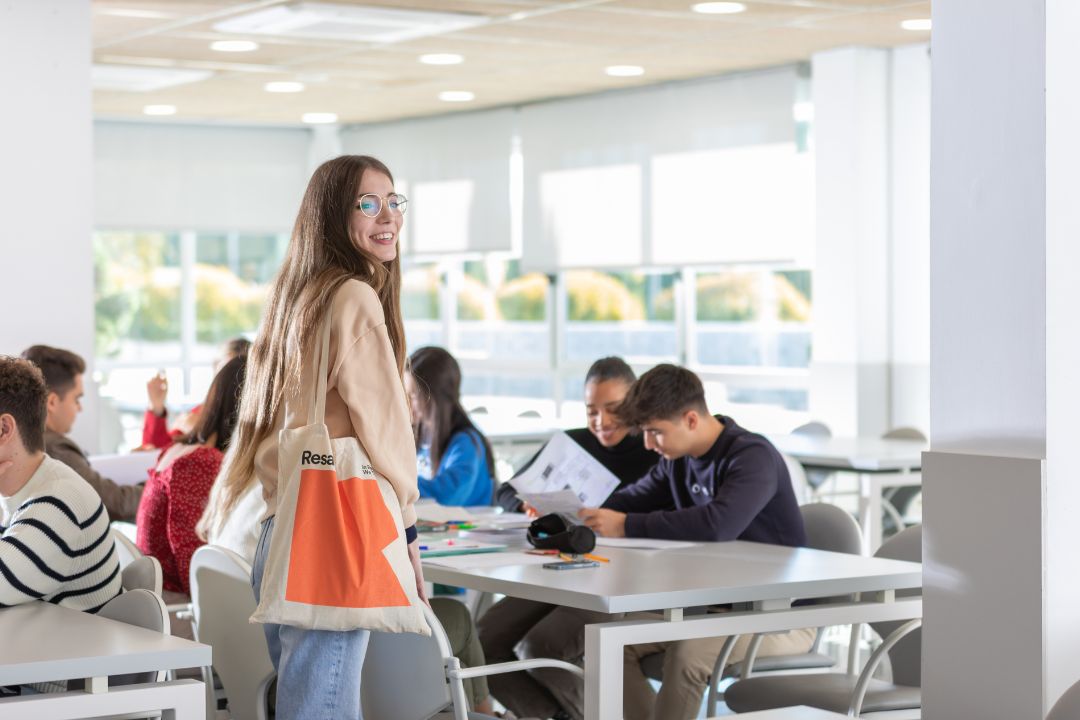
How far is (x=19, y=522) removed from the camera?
2938 millimetres

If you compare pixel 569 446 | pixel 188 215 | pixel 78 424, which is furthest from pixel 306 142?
pixel 569 446

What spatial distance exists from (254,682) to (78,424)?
292 centimetres

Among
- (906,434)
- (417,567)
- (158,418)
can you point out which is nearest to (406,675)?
(417,567)

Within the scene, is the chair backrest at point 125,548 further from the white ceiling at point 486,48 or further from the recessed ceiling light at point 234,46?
the recessed ceiling light at point 234,46

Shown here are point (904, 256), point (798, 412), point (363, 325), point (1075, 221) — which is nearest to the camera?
point (1075, 221)

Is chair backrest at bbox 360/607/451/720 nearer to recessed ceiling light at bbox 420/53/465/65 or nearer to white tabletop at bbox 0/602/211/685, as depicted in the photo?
white tabletop at bbox 0/602/211/685

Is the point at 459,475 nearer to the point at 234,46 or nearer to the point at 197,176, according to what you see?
the point at 234,46

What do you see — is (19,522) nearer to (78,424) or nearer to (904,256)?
(78,424)

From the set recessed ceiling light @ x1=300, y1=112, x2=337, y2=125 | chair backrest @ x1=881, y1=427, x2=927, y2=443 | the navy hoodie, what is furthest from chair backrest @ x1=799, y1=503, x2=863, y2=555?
recessed ceiling light @ x1=300, y1=112, x2=337, y2=125

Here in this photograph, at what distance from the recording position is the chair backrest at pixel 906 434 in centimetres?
727

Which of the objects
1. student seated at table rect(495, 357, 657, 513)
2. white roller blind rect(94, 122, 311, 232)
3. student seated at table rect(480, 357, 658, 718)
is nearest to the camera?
student seated at table rect(480, 357, 658, 718)

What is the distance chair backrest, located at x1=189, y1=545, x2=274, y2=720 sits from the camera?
316cm

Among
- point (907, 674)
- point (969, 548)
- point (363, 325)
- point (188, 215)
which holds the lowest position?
point (907, 674)

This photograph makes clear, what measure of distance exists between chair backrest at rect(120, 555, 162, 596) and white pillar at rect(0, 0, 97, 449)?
2.55m
